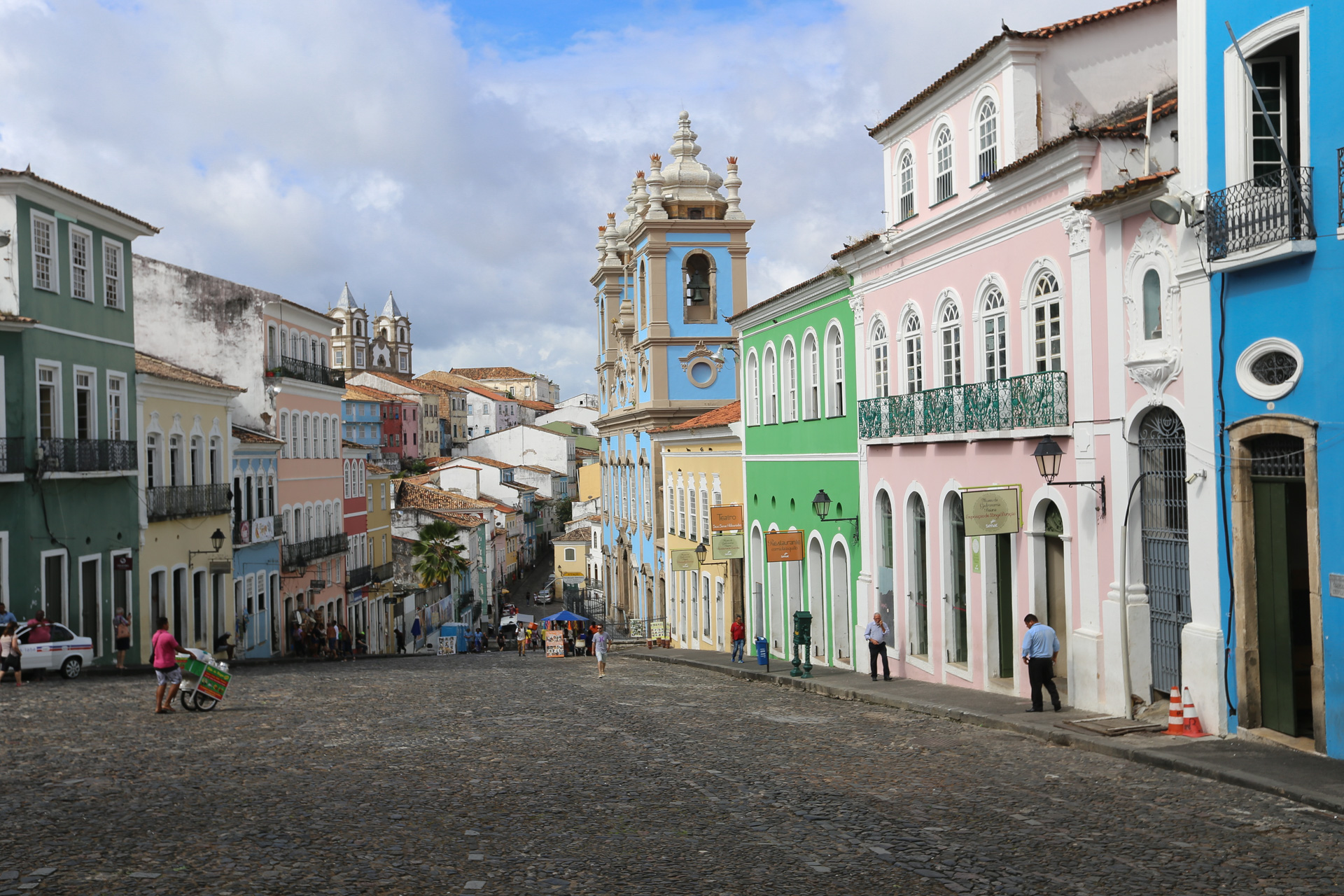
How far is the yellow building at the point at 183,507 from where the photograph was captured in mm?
30703

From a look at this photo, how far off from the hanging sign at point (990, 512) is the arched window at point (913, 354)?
14.2 feet

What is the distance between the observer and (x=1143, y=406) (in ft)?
51.1

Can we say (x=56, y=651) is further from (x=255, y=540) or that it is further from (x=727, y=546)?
(x=727, y=546)

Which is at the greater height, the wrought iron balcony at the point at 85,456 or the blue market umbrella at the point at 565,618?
the wrought iron balcony at the point at 85,456

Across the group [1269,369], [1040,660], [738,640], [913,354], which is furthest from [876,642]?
[1269,369]

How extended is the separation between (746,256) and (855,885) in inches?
1894

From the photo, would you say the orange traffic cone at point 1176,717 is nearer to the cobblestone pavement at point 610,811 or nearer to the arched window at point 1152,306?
the cobblestone pavement at point 610,811

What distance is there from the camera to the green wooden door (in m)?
20.0

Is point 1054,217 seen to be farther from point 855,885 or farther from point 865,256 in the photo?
point 855,885

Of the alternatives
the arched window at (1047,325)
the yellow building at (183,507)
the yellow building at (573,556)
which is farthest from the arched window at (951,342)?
the yellow building at (573,556)

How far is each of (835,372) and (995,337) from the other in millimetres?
7366

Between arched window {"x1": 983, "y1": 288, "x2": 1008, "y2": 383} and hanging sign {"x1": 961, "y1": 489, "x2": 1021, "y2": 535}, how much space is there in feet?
6.10

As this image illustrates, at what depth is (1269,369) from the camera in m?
13.5

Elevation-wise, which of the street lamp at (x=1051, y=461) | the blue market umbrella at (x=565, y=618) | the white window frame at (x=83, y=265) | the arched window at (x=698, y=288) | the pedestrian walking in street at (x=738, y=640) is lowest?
the blue market umbrella at (x=565, y=618)
